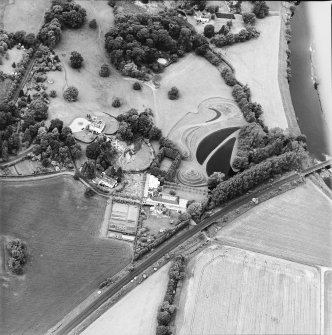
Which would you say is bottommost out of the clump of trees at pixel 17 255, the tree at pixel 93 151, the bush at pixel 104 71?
the clump of trees at pixel 17 255

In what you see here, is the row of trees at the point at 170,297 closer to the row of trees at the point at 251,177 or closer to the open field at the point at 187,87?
the row of trees at the point at 251,177

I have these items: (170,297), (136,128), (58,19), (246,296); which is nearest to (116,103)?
(136,128)

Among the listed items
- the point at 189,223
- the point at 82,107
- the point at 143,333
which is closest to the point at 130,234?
the point at 189,223

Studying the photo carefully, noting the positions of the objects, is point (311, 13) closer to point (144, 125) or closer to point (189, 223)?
point (144, 125)

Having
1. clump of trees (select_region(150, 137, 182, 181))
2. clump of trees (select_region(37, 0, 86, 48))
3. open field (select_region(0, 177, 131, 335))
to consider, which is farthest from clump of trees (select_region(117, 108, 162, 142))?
clump of trees (select_region(37, 0, 86, 48))

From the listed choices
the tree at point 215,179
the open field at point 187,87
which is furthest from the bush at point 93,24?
the tree at point 215,179

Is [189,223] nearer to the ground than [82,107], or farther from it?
nearer to the ground

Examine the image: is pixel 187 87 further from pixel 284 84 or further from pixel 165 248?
pixel 165 248

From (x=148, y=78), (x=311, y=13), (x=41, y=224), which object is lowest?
(x=41, y=224)
